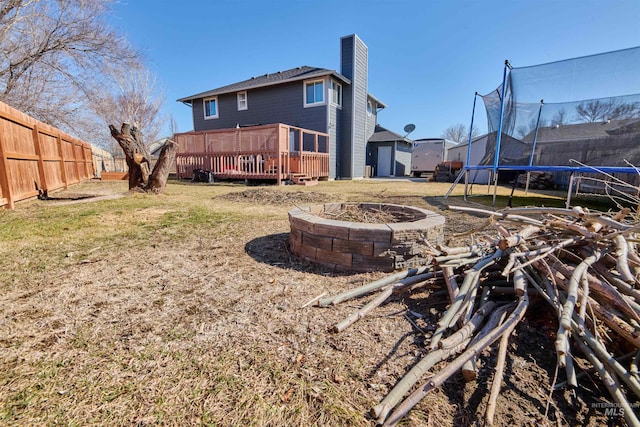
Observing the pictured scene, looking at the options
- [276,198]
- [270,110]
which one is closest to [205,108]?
[270,110]

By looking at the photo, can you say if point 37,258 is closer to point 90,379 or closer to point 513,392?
point 90,379

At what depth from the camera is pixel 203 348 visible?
1.37 meters

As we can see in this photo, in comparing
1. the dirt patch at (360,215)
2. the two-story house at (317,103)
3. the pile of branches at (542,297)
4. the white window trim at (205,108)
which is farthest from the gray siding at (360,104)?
the pile of branches at (542,297)

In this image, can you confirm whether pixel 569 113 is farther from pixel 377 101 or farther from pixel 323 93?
pixel 377 101

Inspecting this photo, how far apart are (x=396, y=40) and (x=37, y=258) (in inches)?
695

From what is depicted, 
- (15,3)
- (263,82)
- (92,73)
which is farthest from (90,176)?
(263,82)

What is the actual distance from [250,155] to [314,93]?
16.2 feet

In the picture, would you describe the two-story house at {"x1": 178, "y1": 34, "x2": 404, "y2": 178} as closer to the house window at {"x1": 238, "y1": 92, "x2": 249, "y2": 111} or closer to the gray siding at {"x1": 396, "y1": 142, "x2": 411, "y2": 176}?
the house window at {"x1": 238, "y1": 92, "x2": 249, "y2": 111}

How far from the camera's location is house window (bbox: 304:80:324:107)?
13108 mm

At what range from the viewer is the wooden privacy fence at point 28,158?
15.6 ft

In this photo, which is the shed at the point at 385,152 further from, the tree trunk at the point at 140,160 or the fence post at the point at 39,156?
the fence post at the point at 39,156

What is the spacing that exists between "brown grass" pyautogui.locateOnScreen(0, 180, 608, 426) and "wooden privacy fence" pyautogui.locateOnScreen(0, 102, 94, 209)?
3392mm
